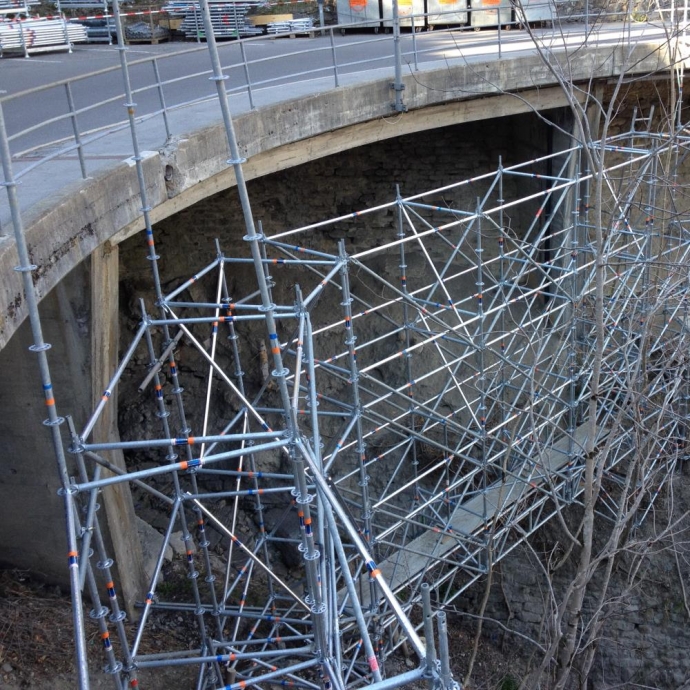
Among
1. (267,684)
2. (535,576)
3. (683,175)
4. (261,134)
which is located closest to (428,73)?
(261,134)

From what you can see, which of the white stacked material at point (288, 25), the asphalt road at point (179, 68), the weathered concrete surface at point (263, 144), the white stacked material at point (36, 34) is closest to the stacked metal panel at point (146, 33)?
the asphalt road at point (179, 68)

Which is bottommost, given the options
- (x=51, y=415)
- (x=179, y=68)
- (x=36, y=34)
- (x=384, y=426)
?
(x=384, y=426)

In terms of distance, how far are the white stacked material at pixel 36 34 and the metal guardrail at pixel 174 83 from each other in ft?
9.63

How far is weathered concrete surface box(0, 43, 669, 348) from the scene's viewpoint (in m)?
5.05

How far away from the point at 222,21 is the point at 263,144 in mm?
9495

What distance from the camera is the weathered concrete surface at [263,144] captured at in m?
5.05

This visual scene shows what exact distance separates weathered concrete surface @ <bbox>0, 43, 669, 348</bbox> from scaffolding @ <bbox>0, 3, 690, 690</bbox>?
435 mm

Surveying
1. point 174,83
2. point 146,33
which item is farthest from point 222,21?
point 174,83

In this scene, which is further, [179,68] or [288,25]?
[288,25]

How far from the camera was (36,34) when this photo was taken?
14664 mm

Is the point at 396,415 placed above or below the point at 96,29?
below

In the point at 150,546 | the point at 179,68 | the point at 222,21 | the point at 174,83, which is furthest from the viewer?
the point at 222,21

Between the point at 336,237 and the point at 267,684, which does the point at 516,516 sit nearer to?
the point at 267,684

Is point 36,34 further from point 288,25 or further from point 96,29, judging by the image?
point 288,25
